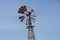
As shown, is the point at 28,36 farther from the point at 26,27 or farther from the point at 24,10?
the point at 24,10

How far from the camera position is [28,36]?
35.7 meters

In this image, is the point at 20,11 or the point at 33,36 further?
the point at 20,11

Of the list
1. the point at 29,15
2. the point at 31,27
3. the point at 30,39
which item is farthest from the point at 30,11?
the point at 30,39

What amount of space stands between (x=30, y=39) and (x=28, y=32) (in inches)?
58.7

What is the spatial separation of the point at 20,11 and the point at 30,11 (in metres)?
2.13

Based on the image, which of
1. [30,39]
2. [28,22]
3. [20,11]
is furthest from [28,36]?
[20,11]

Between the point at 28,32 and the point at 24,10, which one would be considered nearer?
the point at 28,32

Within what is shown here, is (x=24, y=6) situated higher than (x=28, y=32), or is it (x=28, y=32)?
(x=24, y=6)

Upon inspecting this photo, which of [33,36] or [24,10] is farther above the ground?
[24,10]

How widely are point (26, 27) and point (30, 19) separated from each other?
239 centimetres

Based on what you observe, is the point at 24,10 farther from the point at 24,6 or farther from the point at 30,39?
the point at 30,39

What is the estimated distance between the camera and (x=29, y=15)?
38.2 m

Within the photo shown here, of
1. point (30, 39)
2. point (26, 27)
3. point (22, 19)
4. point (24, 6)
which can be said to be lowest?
point (30, 39)

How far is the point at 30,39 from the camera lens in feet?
116
